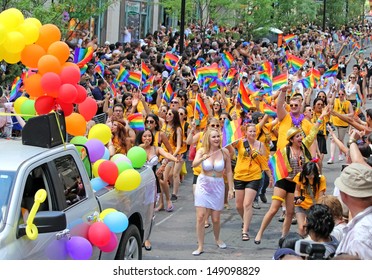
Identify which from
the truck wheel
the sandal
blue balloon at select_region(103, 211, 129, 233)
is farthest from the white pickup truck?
the sandal

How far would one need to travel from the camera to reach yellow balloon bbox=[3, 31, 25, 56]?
7.83 m

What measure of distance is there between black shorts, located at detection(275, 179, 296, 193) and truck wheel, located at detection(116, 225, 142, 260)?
2623 millimetres

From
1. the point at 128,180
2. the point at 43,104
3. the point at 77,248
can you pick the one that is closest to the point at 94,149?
the point at 128,180

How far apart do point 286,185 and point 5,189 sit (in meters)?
5.12

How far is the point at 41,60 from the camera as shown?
793 cm

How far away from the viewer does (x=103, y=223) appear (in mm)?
7469

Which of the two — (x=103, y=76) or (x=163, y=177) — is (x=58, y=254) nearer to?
(x=163, y=177)

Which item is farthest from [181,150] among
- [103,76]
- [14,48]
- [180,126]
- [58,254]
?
[58,254]

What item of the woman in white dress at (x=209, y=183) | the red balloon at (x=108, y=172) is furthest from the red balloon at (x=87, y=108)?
the woman in white dress at (x=209, y=183)

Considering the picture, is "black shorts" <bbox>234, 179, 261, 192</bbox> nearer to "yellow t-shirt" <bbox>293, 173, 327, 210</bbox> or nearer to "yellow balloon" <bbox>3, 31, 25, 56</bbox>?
"yellow t-shirt" <bbox>293, 173, 327, 210</bbox>

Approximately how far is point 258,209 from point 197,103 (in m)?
2.77

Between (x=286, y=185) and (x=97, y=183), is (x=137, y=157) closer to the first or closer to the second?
(x=97, y=183)

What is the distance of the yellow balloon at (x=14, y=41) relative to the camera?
7828 mm

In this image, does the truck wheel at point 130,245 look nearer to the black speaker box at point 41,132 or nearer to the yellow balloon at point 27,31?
the black speaker box at point 41,132
